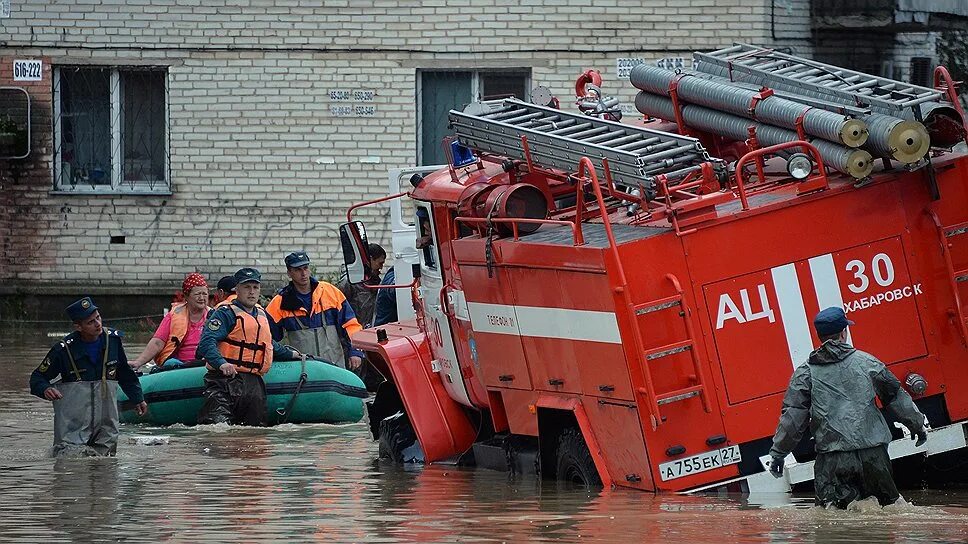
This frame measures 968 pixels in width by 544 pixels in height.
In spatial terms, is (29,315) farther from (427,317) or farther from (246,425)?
(427,317)

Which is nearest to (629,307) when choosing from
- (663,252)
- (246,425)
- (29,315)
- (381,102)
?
A: (663,252)

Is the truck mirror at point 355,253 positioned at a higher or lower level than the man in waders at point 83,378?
higher

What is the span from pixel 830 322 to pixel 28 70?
1686cm

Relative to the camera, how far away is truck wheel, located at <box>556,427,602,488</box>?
35.3ft

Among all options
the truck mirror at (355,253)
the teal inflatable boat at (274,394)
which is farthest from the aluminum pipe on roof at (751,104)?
the teal inflatable boat at (274,394)

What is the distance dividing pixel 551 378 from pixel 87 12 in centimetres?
1487

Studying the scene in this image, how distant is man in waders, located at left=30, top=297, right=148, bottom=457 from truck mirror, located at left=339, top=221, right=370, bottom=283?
A: 193 cm

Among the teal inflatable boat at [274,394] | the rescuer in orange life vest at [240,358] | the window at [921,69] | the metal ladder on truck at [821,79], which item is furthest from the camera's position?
the window at [921,69]

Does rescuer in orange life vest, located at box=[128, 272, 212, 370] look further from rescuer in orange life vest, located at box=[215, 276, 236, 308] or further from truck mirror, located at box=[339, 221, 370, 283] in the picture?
truck mirror, located at box=[339, 221, 370, 283]

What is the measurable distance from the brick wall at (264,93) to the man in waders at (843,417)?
1458cm

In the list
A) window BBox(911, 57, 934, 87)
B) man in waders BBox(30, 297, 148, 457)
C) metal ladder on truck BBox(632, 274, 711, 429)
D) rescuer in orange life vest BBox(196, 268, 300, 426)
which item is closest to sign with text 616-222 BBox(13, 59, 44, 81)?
rescuer in orange life vest BBox(196, 268, 300, 426)

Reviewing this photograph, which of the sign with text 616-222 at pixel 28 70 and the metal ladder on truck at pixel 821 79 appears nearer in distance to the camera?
the metal ladder on truck at pixel 821 79

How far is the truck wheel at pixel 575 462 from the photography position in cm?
1077

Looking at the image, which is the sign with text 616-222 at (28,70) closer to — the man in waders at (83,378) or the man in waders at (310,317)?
the man in waders at (310,317)
